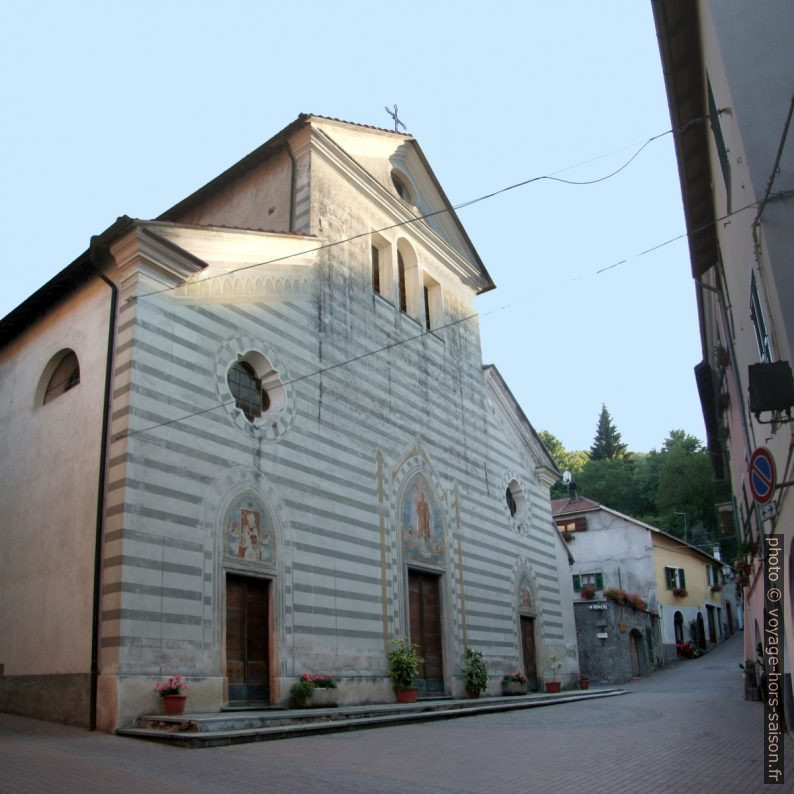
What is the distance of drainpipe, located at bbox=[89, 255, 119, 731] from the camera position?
1081 cm

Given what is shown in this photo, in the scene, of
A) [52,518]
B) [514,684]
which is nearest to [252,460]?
[52,518]

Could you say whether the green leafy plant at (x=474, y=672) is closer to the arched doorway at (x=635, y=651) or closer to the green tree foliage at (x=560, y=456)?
the arched doorway at (x=635, y=651)

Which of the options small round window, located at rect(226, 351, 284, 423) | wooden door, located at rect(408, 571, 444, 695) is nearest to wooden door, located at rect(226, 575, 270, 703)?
small round window, located at rect(226, 351, 284, 423)

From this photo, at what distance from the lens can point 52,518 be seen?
12.5 meters

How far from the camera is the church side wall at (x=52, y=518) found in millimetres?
11414

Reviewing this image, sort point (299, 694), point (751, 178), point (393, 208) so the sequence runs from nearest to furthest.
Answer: point (751, 178) < point (299, 694) < point (393, 208)

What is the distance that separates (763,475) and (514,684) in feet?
44.0

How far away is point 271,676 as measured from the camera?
13.0m

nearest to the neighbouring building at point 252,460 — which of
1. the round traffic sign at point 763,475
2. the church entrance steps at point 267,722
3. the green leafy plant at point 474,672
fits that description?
the green leafy plant at point 474,672

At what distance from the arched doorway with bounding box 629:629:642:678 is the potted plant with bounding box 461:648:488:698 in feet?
51.5

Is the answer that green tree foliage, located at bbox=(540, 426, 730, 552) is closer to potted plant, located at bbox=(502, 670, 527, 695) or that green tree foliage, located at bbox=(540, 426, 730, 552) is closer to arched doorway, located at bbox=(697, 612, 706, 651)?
arched doorway, located at bbox=(697, 612, 706, 651)

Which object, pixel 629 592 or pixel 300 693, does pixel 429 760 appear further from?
pixel 629 592

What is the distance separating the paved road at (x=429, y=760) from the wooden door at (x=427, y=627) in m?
4.08

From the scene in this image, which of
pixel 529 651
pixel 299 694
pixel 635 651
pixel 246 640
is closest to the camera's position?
pixel 246 640
